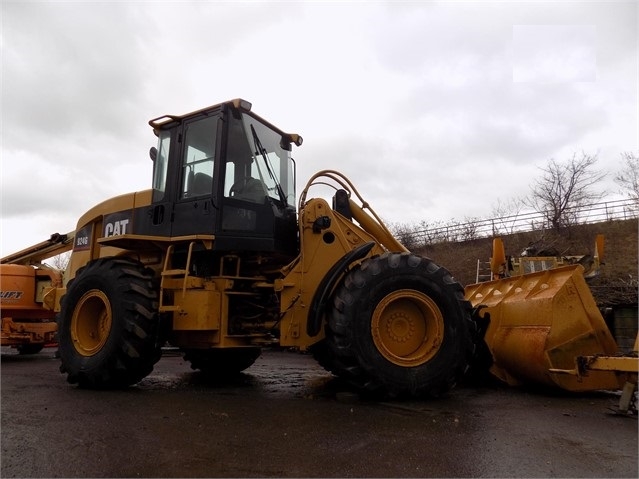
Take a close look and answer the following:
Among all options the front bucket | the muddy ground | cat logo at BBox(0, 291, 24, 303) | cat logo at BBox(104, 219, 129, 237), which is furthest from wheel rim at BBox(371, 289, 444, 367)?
cat logo at BBox(0, 291, 24, 303)

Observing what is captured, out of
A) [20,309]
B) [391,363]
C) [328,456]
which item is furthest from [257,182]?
[20,309]

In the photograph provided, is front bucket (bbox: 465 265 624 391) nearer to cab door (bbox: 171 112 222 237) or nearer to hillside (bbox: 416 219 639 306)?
cab door (bbox: 171 112 222 237)

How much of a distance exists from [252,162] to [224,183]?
0.49m

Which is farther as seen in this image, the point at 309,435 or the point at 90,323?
the point at 90,323

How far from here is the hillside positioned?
17188 mm

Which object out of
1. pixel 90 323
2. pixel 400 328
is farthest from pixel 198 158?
pixel 400 328

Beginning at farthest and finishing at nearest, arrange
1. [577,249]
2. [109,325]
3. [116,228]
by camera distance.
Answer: [577,249], [116,228], [109,325]

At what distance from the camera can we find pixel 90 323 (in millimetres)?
6316

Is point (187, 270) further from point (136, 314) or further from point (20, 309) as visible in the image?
point (20, 309)

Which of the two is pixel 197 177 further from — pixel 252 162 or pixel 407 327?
pixel 407 327

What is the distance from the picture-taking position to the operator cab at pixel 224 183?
5.95 meters

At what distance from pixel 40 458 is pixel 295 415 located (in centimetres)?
199

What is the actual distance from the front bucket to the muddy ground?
9.9 inches

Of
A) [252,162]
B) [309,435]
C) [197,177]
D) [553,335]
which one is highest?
[252,162]
